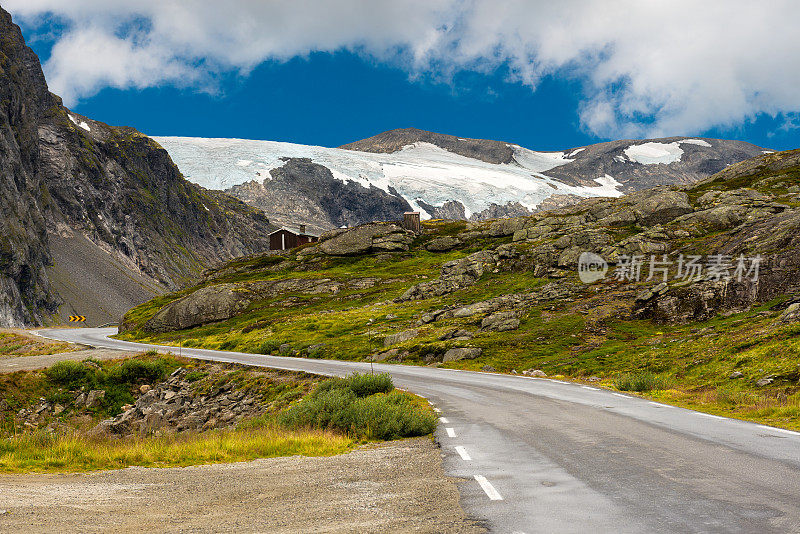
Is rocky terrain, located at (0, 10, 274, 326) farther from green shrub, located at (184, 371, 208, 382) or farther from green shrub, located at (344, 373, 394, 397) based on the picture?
green shrub, located at (344, 373, 394, 397)

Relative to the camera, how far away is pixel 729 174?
99.6 m

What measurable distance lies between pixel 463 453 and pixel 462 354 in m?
32.6

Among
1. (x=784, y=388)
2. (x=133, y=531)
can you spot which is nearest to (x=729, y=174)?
(x=784, y=388)

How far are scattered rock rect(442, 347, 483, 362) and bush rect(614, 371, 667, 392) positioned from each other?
706 inches

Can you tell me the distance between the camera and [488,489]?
28.4 feet

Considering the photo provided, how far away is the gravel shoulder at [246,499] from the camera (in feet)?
22.5

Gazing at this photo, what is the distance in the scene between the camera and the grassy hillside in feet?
91.6

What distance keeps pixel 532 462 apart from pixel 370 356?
39746 mm

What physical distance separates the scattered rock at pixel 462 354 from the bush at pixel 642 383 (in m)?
17.9

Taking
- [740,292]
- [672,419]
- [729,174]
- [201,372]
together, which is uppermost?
[729,174]

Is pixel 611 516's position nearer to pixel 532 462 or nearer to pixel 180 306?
pixel 532 462

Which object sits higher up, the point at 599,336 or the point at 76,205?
the point at 76,205

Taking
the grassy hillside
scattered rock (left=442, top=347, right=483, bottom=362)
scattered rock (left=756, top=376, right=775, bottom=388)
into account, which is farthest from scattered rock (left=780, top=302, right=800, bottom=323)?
scattered rock (left=442, top=347, right=483, bottom=362)

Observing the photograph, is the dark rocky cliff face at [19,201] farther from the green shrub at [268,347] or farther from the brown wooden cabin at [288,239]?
the green shrub at [268,347]
